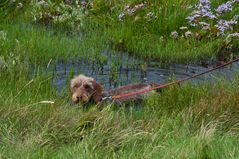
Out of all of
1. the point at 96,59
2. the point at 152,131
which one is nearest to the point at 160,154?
the point at 152,131

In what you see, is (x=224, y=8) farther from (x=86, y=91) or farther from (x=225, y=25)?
(x=86, y=91)

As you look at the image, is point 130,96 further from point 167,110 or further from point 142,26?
point 142,26

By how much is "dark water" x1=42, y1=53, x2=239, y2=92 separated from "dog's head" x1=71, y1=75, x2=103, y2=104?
89 centimetres

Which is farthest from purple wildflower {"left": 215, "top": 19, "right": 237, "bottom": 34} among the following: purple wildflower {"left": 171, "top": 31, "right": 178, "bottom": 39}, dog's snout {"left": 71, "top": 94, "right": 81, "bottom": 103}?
dog's snout {"left": 71, "top": 94, "right": 81, "bottom": 103}

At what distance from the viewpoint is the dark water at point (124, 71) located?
26.8 feet

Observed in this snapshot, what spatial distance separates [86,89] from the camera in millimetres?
6922

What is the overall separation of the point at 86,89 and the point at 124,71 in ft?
5.85

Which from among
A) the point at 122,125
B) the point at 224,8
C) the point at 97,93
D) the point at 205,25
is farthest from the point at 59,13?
the point at 122,125

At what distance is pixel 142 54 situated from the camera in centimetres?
939

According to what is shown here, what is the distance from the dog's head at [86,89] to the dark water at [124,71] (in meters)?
0.89

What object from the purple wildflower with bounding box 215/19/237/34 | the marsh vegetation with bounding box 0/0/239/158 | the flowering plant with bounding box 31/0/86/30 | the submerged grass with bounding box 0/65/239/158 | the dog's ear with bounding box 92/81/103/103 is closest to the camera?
the submerged grass with bounding box 0/65/239/158

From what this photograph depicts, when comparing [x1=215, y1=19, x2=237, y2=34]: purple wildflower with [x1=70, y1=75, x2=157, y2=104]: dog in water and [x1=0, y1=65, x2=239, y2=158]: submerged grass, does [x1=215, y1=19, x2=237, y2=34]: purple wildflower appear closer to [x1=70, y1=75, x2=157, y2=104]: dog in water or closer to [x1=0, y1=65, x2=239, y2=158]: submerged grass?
[x1=0, y1=65, x2=239, y2=158]: submerged grass

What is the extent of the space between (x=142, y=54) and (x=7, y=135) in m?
4.41

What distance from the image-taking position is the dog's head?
679 cm
